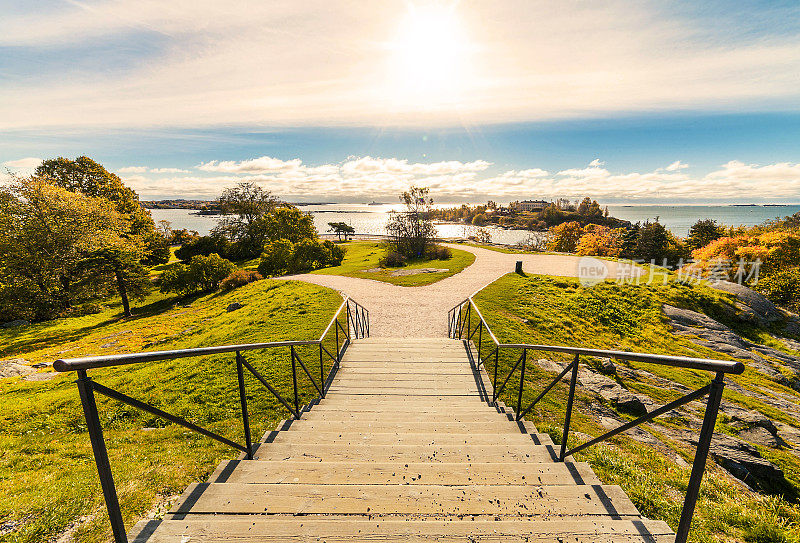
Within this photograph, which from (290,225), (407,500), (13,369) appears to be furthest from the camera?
(290,225)

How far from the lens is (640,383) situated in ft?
27.8

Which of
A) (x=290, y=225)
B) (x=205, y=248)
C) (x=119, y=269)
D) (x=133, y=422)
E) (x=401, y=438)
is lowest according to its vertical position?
(x=133, y=422)

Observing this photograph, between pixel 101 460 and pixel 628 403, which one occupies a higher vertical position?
pixel 101 460

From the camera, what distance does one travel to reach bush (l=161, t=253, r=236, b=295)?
2125 centimetres

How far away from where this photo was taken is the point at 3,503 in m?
3.08

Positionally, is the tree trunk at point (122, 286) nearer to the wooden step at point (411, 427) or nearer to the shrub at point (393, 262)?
the shrub at point (393, 262)

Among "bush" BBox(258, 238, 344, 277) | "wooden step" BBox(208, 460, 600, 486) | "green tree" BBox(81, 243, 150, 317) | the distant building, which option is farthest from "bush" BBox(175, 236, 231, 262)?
the distant building

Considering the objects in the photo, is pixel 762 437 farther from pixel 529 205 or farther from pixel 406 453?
pixel 529 205

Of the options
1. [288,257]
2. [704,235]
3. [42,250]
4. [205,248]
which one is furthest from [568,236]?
[42,250]

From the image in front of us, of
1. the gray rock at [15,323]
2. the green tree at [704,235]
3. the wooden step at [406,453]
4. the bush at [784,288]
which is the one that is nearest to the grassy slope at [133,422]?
the wooden step at [406,453]

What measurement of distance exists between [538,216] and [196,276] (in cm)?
13936

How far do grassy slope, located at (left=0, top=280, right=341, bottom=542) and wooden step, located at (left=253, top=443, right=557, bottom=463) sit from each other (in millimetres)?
1086

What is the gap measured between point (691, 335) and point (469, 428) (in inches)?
556

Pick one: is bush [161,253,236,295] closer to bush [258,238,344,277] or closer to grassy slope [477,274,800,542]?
bush [258,238,344,277]
